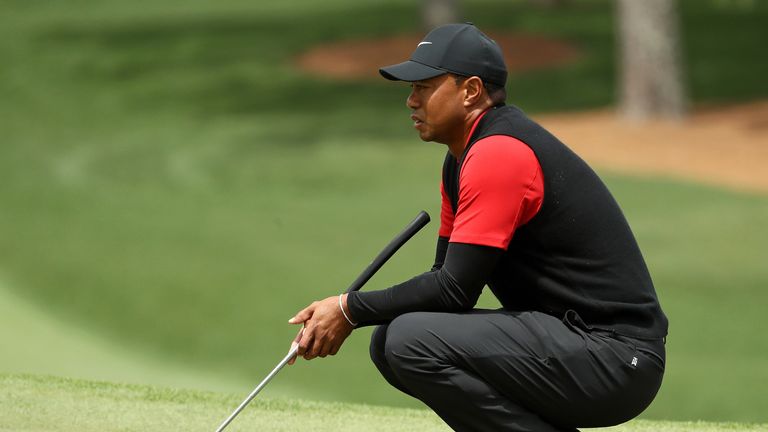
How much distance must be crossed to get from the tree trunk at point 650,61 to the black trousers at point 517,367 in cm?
1280

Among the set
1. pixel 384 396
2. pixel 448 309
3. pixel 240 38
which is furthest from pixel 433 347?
pixel 240 38

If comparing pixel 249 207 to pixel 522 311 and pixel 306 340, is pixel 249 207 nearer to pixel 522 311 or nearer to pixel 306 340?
pixel 306 340

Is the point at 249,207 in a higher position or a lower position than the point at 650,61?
lower

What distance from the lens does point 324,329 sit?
14.9 feet

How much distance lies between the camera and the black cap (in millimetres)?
4418

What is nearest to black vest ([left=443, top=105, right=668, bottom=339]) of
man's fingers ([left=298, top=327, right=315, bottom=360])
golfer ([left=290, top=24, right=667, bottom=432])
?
golfer ([left=290, top=24, right=667, bottom=432])

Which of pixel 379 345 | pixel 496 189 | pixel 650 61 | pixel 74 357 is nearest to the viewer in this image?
pixel 496 189

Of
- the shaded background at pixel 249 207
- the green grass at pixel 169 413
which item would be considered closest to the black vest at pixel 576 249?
the green grass at pixel 169 413

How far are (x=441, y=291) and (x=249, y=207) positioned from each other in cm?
945

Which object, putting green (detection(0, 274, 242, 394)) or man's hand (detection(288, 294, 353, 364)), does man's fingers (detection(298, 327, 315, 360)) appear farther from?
putting green (detection(0, 274, 242, 394))

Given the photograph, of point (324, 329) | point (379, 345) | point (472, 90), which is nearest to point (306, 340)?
point (324, 329)

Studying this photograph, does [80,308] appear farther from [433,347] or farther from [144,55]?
[144,55]

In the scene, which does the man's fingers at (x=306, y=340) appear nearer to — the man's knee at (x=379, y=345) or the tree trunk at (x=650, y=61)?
the man's knee at (x=379, y=345)

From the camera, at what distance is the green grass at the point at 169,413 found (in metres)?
5.41
